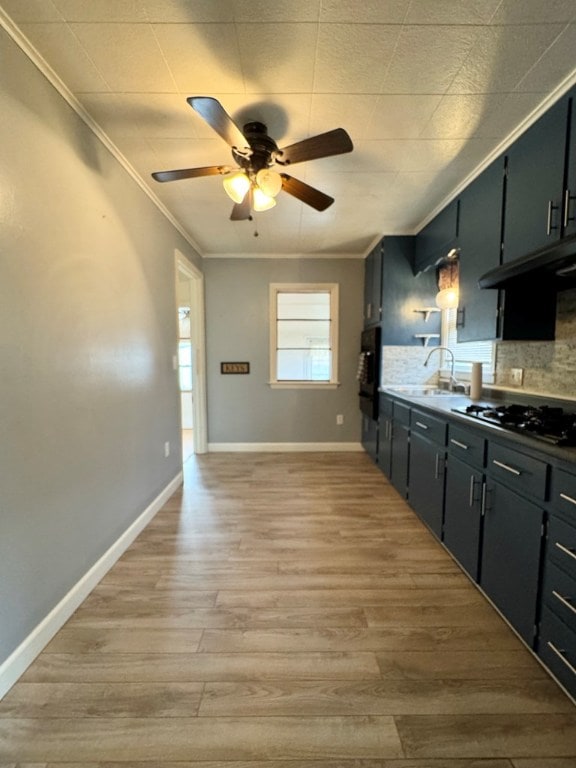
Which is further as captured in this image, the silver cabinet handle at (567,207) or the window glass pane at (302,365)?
the window glass pane at (302,365)

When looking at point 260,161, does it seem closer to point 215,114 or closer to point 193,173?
point 193,173

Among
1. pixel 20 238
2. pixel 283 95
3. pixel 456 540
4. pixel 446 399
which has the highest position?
pixel 283 95

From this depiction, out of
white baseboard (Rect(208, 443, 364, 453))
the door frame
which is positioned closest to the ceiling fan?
the door frame

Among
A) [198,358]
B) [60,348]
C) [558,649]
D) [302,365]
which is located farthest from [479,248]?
[198,358]

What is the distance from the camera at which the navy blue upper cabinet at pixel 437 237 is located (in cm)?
252

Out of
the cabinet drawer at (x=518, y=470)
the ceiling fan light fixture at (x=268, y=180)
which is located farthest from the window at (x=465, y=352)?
the ceiling fan light fixture at (x=268, y=180)

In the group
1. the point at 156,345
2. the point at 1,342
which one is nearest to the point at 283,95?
the point at 1,342

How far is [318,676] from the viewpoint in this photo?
1252 millimetres

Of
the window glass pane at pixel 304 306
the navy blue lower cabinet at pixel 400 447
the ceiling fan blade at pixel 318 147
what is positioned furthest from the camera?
the window glass pane at pixel 304 306

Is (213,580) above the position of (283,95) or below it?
below

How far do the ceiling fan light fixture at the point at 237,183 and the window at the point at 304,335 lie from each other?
89.1 inches

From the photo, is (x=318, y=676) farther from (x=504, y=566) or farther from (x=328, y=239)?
(x=328, y=239)

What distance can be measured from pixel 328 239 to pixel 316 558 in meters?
3.10

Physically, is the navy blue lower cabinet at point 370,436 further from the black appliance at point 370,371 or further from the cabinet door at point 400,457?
the cabinet door at point 400,457
